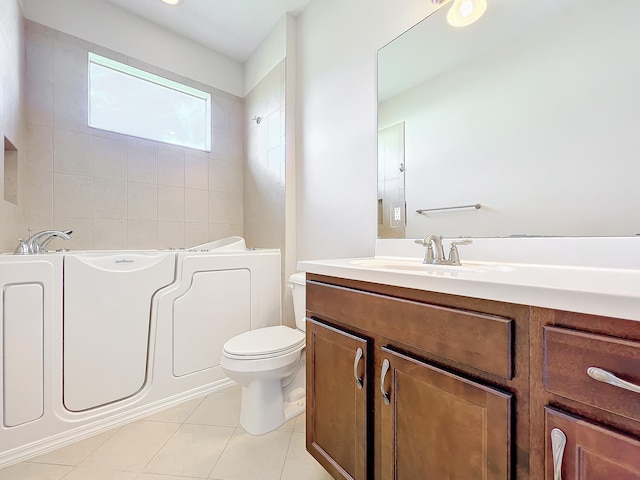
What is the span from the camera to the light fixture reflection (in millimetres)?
1196

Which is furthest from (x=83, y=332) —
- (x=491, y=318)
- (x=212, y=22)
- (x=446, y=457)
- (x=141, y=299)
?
(x=212, y=22)

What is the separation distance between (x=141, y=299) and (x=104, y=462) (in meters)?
0.73

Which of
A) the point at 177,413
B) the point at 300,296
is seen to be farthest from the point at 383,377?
the point at 177,413

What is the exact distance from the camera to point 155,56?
2322mm

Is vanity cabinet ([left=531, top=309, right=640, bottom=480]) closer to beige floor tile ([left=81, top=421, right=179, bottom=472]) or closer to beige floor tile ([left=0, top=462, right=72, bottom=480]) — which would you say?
beige floor tile ([left=81, top=421, right=179, bottom=472])

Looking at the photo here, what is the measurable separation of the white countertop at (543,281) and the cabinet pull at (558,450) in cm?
23

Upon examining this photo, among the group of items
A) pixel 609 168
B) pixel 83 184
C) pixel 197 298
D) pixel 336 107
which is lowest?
pixel 197 298

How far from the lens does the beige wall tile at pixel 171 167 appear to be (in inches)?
93.7

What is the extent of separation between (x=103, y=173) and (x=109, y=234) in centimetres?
46

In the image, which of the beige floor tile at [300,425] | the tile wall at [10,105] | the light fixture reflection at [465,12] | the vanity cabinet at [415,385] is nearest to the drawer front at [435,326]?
the vanity cabinet at [415,385]

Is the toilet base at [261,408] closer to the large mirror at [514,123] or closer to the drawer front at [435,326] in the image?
the drawer front at [435,326]

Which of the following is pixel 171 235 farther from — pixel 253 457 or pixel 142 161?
pixel 253 457

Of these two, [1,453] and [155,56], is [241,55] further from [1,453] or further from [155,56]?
[1,453]

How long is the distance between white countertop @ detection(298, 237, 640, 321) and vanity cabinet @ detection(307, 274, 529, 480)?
0.11 feet
